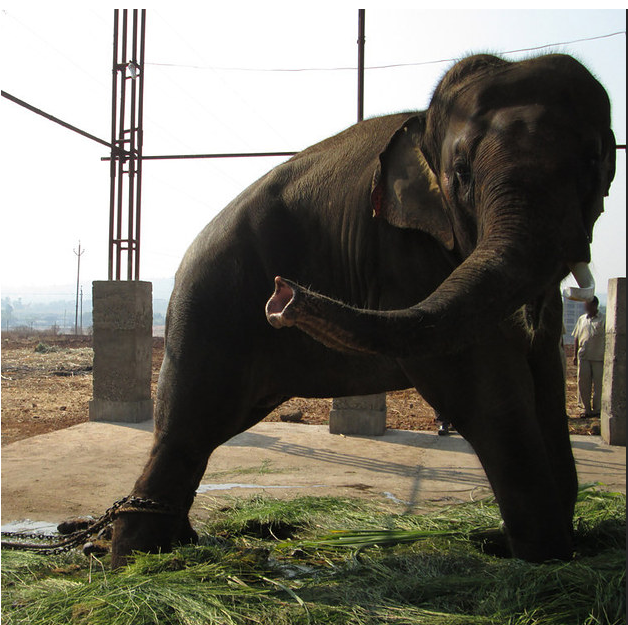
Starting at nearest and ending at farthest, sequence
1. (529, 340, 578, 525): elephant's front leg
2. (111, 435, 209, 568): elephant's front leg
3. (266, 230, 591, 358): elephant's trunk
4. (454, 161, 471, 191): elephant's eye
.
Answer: (266, 230, 591, 358): elephant's trunk
(454, 161, 471, 191): elephant's eye
(529, 340, 578, 525): elephant's front leg
(111, 435, 209, 568): elephant's front leg

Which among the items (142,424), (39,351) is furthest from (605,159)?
(39,351)

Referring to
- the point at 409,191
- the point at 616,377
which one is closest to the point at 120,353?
the point at 616,377

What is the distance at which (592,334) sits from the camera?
1055 centimetres

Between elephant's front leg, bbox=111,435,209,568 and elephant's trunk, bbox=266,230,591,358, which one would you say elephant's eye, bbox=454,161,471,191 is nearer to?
elephant's trunk, bbox=266,230,591,358

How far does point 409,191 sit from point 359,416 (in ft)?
19.1

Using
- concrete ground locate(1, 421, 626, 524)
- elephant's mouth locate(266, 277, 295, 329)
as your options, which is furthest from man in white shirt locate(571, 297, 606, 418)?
elephant's mouth locate(266, 277, 295, 329)

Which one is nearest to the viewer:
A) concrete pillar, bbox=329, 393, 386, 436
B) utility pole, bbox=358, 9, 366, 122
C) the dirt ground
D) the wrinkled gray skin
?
the wrinkled gray skin

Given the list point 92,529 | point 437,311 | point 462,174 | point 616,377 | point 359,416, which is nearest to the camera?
point 437,311

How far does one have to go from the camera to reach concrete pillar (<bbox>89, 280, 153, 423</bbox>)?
Answer: 9508 mm

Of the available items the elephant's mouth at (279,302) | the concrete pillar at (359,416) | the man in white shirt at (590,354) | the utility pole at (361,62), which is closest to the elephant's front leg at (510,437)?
the elephant's mouth at (279,302)

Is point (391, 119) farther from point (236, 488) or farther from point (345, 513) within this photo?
point (236, 488)

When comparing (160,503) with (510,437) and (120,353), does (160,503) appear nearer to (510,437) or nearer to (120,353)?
(510,437)

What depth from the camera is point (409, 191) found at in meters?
3.07

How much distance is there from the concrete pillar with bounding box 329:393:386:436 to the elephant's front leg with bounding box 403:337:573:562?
553cm
